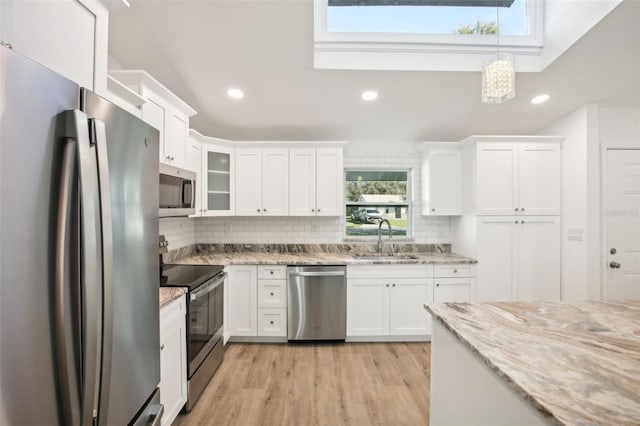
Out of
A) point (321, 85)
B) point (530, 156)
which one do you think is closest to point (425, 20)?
point (321, 85)

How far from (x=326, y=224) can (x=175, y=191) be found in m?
2.01

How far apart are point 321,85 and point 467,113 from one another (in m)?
1.74

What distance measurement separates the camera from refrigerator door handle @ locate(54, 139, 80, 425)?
0.70 m

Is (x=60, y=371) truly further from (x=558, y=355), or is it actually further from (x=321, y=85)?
(x=321, y=85)

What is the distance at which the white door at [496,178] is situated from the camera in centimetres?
318

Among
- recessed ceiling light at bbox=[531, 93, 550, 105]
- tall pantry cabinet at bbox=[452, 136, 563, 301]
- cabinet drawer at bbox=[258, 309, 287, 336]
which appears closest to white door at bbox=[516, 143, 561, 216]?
tall pantry cabinet at bbox=[452, 136, 563, 301]

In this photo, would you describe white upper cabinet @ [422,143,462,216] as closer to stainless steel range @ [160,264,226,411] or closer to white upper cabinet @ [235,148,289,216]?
white upper cabinet @ [235,148,289,216]

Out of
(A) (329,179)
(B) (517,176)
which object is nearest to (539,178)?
(B) (517,176)

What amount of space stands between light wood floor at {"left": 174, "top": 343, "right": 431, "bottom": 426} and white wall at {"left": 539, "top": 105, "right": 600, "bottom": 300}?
5.92ft

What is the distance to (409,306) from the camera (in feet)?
10.4

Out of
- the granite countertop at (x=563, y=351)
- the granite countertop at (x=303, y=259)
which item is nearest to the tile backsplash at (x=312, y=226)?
the granite countertop at (x=303, y=259)

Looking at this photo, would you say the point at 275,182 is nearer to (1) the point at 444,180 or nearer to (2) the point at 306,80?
(2) the point at 306,80

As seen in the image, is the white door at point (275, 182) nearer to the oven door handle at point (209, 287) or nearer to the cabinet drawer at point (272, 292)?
the cabinet drawer at point (272, 292)

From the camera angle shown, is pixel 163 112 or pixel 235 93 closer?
pixel 163 112
